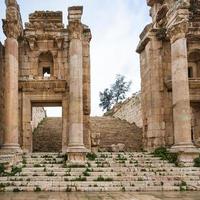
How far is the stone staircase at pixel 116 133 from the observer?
25.9 metres

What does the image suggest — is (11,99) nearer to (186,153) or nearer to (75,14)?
(75,14)

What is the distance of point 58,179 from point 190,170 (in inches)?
240

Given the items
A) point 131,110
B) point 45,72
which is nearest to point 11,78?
point 45,72

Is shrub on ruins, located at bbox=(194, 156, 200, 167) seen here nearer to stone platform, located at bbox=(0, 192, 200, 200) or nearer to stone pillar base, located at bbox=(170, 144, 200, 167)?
stone pillar base, located at bbox=(170, 144, 200, 167)

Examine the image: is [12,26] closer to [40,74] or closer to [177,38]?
[40,74]

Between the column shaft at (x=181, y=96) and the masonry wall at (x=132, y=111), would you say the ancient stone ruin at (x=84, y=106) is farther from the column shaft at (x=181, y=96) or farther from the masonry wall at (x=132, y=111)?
the masonry wall at (x=132, y=111)

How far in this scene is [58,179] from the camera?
1655 centimetres

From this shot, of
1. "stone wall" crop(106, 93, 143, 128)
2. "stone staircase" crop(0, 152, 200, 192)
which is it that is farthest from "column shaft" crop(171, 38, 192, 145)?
"stone wall" crop(106, 93, 143, 128)

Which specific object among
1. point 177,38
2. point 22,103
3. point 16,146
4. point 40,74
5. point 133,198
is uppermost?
point 177,38

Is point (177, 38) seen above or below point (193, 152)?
above

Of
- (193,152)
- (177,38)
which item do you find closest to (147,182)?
(193,152)

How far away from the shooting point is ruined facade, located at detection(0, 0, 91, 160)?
67.6 feet

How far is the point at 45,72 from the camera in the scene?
24750 mm

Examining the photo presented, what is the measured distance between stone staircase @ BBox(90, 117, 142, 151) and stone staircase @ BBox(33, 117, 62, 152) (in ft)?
7.83
